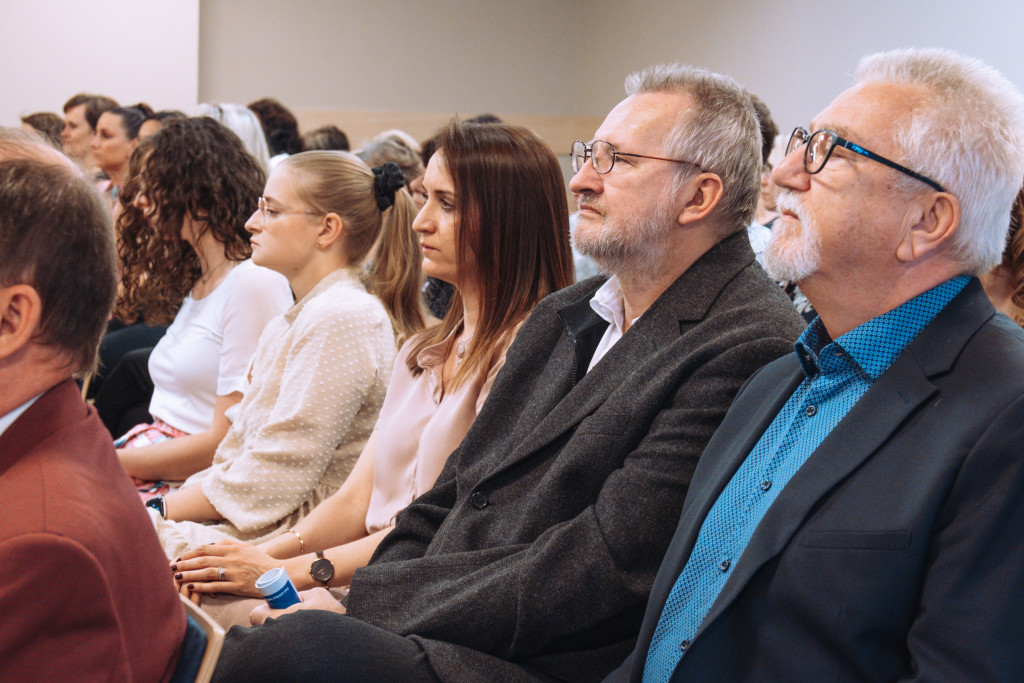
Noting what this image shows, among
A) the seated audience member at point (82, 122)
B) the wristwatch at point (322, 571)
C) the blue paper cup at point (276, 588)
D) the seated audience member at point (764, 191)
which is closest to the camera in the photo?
the blue paper cup at point (276, 588)

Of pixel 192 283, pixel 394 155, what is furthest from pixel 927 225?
pixel 394 155

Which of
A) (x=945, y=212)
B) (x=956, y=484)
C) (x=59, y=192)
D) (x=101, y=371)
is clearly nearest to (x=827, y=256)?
(x=945, y=212)

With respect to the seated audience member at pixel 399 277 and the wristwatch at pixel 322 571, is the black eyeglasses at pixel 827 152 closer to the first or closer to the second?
the wristwatch at pixel 322 571

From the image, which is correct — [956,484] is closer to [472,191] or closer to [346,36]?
[472,191]

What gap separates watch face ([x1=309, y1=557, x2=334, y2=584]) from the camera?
1.84 metres

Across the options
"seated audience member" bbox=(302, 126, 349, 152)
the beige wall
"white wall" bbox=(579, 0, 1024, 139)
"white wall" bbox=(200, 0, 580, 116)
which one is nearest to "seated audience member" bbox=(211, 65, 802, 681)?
"white wall" bbox=(579, 0, 1024, 139)

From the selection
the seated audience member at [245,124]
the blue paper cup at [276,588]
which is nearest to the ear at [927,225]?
the blue paper cup at [276,588]

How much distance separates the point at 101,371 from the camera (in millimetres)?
3721

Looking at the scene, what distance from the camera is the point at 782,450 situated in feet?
4.10

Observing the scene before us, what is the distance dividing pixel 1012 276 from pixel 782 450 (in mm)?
872

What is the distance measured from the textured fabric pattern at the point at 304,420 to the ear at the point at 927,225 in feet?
4.18

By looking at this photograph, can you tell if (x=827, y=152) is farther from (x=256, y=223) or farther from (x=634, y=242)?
(x=256, y=223)

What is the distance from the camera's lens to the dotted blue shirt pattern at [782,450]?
3.97 ft

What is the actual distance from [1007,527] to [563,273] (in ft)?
3.69
